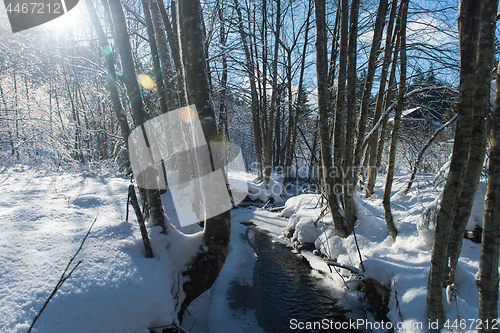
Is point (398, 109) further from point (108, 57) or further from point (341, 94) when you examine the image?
point (108, 57)

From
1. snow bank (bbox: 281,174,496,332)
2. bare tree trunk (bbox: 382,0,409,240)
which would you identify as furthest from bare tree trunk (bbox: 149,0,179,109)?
snow bank (bbox: 281,174,496,332)

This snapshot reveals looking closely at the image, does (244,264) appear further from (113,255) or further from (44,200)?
(44,200)

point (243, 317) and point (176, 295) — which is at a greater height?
point (176, 295)

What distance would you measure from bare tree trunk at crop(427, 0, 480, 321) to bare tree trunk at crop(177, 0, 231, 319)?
215 cm

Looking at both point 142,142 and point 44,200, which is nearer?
point 142,142

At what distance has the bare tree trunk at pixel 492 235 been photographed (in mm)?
1568

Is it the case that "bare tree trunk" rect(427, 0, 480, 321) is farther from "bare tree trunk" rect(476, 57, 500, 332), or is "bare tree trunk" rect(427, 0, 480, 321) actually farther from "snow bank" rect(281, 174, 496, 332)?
"snow bank" rect(281, 174, 496, 332)

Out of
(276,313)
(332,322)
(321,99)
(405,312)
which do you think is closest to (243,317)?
(276,313)

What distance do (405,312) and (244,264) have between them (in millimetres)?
3240

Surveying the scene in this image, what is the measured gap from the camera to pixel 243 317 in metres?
3.58

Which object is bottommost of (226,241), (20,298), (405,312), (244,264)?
(244,264)

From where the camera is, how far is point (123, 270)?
2217 millimetres

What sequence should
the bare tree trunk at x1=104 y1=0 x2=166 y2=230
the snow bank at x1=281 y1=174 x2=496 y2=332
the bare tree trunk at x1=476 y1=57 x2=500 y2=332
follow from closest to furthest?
the bare tree trunk at x1=476 y1=57 x2=500 y2=332 < the snow bank at x1=281 y1=174 x2=496 y2=332 < the bare tree trunk at x1=104 y1=0 x2=166 y2=230

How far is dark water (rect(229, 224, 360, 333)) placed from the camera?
11.8 feet
